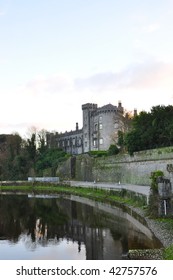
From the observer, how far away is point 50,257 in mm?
11859

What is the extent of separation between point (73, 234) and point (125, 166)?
15306mm

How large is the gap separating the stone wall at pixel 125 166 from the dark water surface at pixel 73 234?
3.72 metres

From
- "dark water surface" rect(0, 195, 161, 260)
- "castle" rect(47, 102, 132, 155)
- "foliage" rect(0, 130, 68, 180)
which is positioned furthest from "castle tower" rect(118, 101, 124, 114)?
"dark water surface" rect(0, 195, 161, 260)

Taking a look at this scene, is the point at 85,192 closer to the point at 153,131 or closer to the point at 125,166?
the point at 125,166

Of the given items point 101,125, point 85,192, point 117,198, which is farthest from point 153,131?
point 101,125

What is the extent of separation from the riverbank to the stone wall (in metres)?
2.17

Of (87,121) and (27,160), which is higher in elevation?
(87,121)

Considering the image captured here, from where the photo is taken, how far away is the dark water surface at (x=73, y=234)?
12352 millimetres

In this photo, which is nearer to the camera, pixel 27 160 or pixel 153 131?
pixel 153 131

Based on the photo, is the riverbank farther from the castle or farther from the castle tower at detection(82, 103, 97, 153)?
the castle tower at detection(82, 103, 97, 153)

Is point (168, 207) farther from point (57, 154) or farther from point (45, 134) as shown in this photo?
point (45, 134)

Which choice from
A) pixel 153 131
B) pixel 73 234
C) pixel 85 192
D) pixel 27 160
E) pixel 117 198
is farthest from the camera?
pixel 27 160

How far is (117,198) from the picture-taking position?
2459 centimetres
